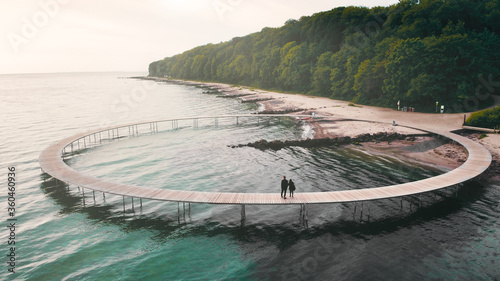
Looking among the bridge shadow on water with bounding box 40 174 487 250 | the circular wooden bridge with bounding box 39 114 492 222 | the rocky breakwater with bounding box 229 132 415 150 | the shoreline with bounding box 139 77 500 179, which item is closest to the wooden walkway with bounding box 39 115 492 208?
the circular wooden bridge with bounding box 39 114 492 222

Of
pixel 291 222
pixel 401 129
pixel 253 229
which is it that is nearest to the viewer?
pixel 253 229

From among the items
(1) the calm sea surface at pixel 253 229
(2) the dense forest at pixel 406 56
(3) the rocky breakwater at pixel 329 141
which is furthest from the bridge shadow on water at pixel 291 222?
(2) the dense forest at pixel 406 56

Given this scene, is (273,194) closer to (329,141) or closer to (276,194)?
(276,194)

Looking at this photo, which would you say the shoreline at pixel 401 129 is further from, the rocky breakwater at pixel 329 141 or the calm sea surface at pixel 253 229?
the calm sea surface at pixel 253 229

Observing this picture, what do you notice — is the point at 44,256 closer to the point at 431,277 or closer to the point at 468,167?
the point at 431,277

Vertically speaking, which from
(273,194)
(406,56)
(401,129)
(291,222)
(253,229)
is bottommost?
(253,229)

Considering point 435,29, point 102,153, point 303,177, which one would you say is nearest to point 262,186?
point 303,177

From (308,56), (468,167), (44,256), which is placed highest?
(308,56)

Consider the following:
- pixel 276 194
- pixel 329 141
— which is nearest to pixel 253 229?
pixel 276 194
